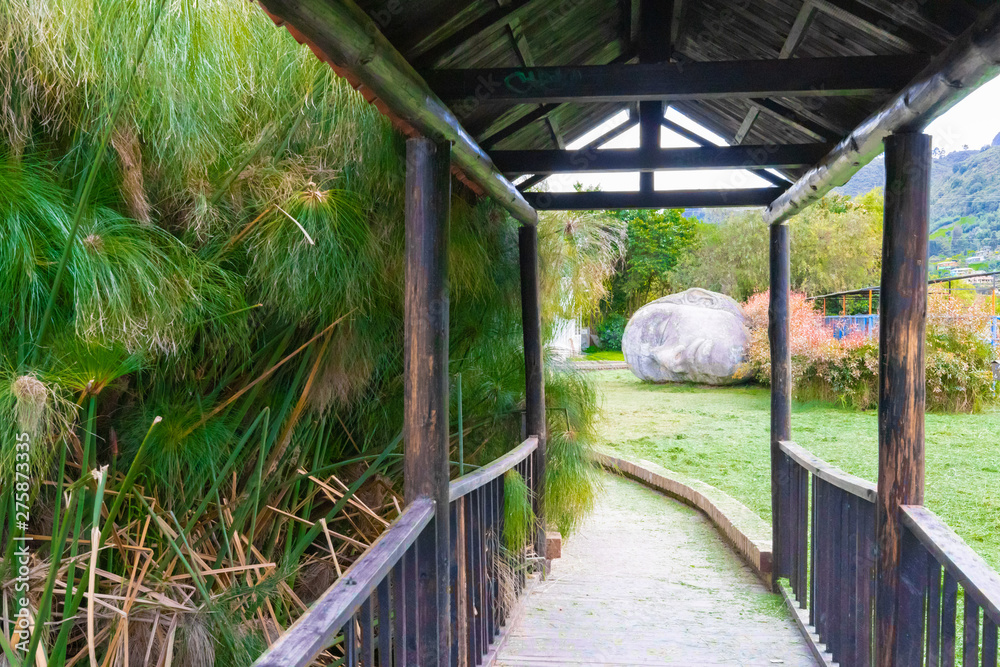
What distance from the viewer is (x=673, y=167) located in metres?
3.13

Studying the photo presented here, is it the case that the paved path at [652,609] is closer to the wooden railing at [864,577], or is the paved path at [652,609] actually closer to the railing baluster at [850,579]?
the wooden railing at [864,577]

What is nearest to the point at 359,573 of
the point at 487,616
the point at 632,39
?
the point at 487,616

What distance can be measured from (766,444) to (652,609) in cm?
484

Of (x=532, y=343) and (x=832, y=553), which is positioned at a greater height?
(x=532, y=343)

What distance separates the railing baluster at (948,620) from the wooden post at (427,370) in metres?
1.33

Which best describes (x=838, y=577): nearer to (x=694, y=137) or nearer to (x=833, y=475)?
(x=833, y=475)

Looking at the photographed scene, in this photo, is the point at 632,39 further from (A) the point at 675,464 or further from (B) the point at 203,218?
(A) the point at 675,464

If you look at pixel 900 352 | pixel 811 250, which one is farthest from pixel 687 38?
pixel 811 250

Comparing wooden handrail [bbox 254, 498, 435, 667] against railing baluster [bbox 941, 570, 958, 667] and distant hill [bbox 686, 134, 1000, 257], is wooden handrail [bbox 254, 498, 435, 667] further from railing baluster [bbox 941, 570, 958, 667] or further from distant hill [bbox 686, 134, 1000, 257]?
distant hill [bbox 686, 134, 1000, 257]

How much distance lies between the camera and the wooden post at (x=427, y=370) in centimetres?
211

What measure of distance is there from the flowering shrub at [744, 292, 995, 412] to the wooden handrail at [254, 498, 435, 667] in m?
7.01

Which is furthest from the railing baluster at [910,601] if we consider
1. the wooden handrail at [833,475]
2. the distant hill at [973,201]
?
the distant hill at [973,201]

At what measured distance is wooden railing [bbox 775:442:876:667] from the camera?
92.7 inches

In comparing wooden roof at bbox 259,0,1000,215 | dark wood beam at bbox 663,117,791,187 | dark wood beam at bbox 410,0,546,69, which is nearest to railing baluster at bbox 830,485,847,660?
wooden roof at bbox 259,0,1000,215
